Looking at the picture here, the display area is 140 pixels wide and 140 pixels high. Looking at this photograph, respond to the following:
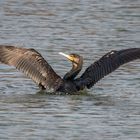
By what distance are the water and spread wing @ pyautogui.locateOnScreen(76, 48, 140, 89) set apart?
177mm

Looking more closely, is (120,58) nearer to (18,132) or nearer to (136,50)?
(136,50)

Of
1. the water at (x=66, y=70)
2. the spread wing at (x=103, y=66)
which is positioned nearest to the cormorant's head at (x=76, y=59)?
the spread wing at (x=103, y=66)

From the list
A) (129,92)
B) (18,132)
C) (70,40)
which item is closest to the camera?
(18,132)

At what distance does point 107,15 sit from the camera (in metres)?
22.4

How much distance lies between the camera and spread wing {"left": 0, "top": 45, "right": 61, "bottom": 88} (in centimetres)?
1557

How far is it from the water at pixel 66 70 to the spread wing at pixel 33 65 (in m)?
0.21

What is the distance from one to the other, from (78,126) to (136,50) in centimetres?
348

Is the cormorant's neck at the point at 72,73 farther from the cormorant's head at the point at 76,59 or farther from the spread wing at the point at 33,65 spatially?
the spread wing at the point at 33,65

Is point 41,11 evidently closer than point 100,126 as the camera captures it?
No

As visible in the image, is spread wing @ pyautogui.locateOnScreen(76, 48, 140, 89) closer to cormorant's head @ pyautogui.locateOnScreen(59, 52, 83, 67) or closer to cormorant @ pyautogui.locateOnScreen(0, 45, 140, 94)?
cormorant @ pyautogui.locateOnScreen(0, 45, 140, 94)

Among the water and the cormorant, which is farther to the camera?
the cormorant

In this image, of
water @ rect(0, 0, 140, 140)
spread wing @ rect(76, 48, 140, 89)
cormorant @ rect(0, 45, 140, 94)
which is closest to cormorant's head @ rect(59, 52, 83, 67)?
cormorant @ rect(0, 45, 140, 94)

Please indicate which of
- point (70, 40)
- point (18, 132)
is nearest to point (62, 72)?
point (70, 40)

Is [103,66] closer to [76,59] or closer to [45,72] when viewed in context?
[76,59]
